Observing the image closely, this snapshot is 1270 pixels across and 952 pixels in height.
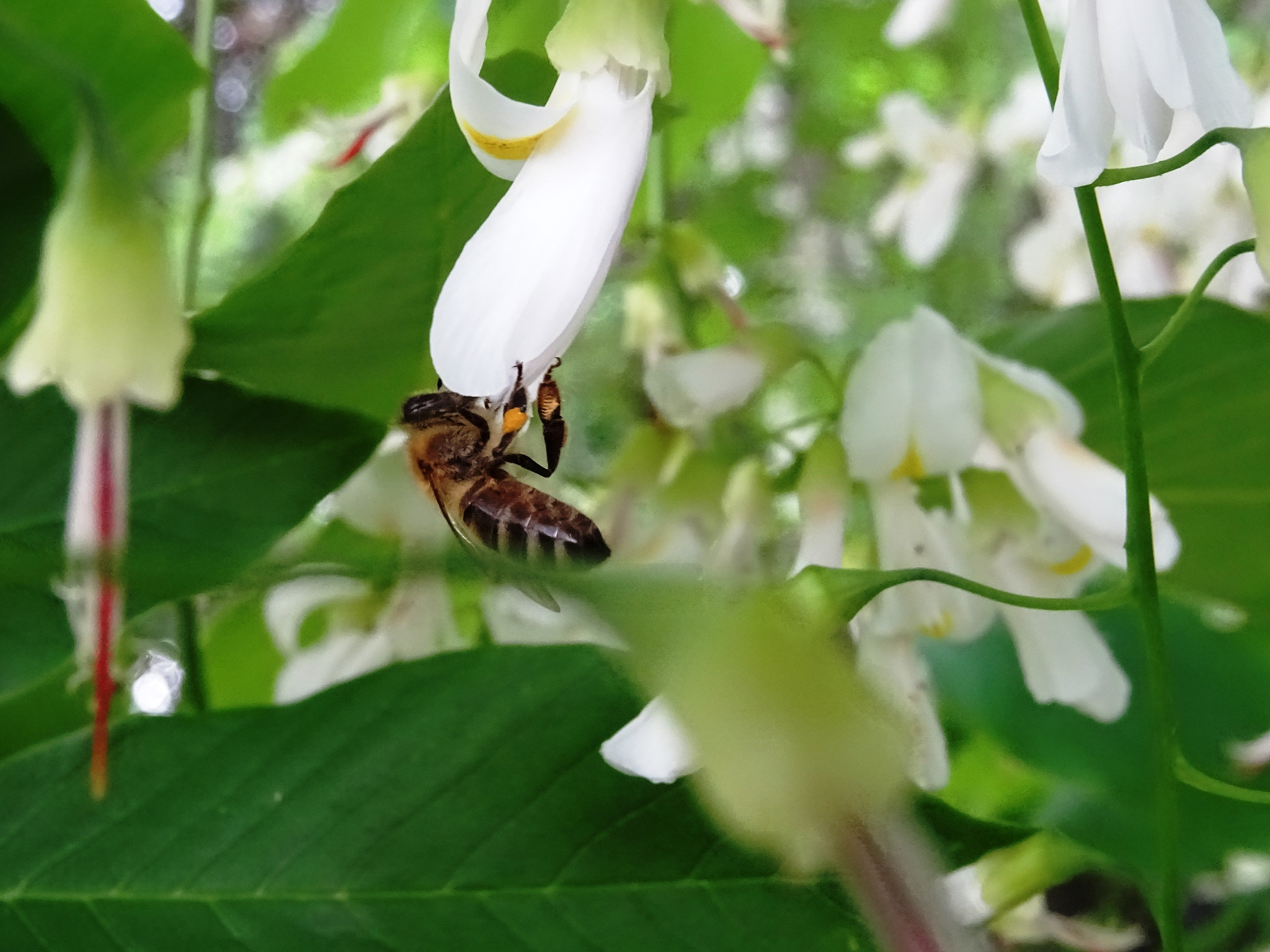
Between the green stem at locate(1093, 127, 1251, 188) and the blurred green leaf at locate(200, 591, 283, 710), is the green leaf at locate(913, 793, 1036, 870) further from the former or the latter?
the blurred green leaf at locate(200, 591, 283, 710)

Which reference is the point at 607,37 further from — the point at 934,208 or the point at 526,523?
the point at 934,208

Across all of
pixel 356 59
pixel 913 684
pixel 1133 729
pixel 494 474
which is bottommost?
pixel 1133 729

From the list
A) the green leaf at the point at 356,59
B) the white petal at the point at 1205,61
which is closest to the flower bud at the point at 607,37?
the white petal at the point at 1205,61

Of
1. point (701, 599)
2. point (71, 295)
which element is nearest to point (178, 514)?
point (71, 295)

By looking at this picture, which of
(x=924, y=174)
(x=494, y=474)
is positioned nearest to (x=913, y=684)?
(x=494, y=474)

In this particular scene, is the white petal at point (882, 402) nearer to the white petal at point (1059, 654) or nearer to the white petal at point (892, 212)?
the white petal at point (1059, 654)

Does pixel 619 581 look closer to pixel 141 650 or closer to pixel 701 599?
pixel 701 599
